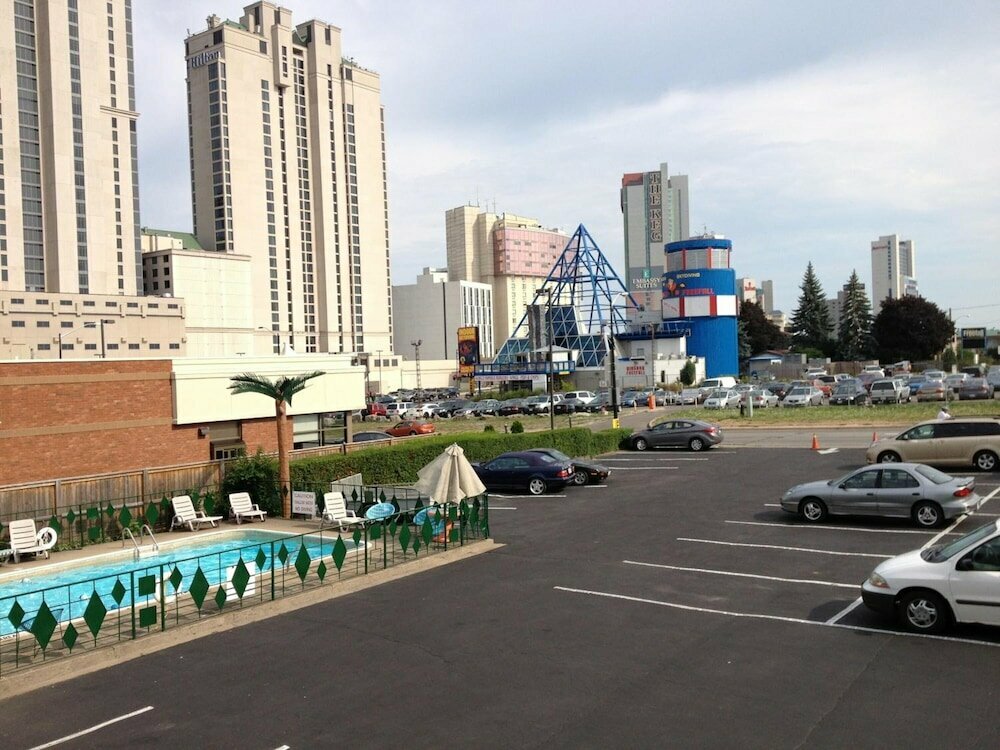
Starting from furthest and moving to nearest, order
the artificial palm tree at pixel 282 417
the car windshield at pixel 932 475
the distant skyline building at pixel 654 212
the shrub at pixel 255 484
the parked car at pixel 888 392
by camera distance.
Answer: the distant skyline building at pixel 654 212 → the parked car at pixel 888 392 → the shrub at pixel 255 484 → the artificial palm tree at pixel 282 417 → the car windshield at pixel 932 475

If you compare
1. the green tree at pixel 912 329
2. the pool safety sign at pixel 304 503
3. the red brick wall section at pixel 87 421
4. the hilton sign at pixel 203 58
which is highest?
the hilton sign at pixel 203 58

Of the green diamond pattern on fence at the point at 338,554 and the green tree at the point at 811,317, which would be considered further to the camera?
the green tree at the point at 811,317

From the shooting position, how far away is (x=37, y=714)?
31.5 ft

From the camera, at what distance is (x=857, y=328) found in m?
121

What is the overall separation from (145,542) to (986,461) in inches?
889

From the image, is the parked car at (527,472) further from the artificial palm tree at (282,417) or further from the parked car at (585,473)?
the artificial palm tree at (282,417)

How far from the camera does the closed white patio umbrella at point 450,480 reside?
17984mm

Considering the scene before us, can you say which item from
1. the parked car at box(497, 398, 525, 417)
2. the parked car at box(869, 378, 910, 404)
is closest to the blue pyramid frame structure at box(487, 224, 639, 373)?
the parked car at box(497, 398, 525, 417)

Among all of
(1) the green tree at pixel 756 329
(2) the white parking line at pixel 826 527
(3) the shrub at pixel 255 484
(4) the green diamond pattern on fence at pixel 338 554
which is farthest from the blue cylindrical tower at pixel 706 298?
(4) the green diamond pattern on fence at pixel 338 554

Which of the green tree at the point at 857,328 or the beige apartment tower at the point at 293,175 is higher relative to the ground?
the beige apartment tower at the point at 293,175

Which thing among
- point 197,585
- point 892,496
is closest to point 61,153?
point 197,585

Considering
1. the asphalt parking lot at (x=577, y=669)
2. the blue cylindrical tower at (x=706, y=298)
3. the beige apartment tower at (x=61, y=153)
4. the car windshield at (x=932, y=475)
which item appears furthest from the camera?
the blue cylindrical tower at (x=706, y=298)

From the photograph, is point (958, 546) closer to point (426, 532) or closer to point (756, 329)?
point (426, 532)

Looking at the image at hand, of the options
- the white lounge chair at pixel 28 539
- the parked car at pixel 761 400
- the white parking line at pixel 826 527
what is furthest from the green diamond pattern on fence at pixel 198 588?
the parked car at pixel 761 400
